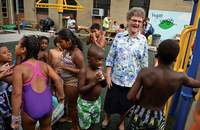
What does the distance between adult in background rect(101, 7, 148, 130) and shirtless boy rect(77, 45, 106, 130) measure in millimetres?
437

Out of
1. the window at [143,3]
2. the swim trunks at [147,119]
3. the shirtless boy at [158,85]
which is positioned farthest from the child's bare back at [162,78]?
the window at [143,3]

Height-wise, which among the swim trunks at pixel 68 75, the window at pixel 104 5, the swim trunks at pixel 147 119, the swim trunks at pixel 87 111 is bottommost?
the swim trunks at pixel 87 111

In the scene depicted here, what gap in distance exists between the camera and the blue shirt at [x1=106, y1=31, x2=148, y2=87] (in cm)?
232

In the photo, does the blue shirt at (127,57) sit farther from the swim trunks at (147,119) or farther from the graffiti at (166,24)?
the graffiti at (166,24)

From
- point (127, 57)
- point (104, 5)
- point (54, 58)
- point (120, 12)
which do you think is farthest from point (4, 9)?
point (127, 57)

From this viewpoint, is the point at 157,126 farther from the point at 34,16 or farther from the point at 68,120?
the point at 34,16

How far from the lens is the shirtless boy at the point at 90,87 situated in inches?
75.4

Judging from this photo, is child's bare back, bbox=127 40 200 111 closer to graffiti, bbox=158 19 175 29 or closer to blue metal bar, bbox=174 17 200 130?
blue metal bar, bbox=174 17 200 130

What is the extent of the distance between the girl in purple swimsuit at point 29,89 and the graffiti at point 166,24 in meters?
12.3

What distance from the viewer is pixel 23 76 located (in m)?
1.63

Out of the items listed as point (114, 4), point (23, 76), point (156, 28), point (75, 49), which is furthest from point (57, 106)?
point (114, 4)

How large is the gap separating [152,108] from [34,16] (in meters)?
17.4

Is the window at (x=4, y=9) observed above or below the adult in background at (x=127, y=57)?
above

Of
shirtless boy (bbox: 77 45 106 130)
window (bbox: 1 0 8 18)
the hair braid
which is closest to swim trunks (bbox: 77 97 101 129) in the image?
shirtless boy (bbox: 77 45 106 130)
